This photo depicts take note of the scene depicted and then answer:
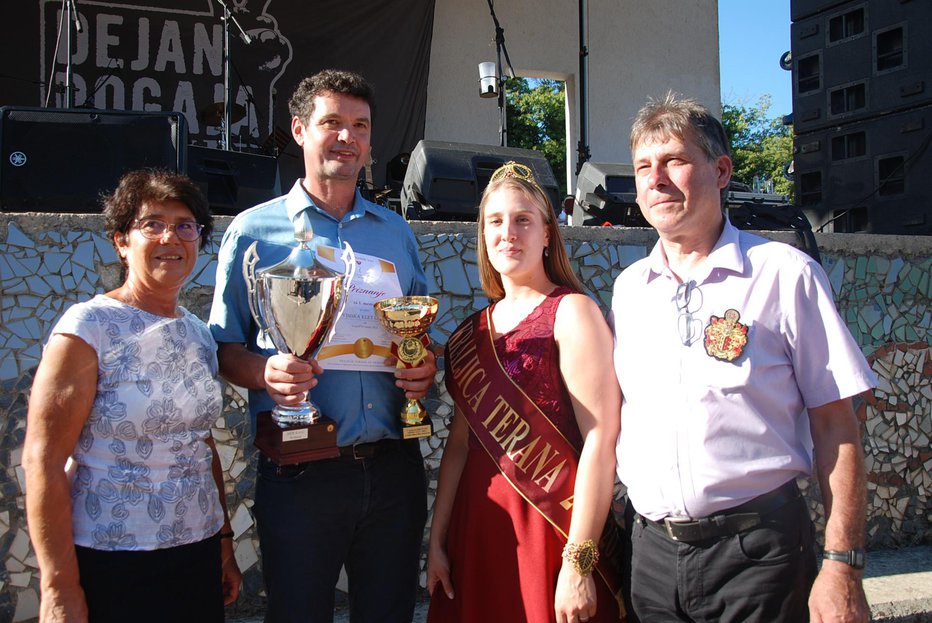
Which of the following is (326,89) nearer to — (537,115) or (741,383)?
(741,383)

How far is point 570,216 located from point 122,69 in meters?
4.03

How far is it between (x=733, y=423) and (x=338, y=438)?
2.94 feet

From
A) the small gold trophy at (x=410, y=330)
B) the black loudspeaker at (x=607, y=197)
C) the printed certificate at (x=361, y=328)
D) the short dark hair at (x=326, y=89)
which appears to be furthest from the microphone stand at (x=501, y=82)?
the small gold trophy at (x=410, y=330)

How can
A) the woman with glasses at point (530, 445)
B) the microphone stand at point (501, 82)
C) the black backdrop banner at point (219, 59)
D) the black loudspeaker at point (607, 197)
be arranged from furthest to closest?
the microphone stand at point (501, 82) < the black backdrop banner at point (219, 59) < the black loudspeaker at point (607, 197) < the woman with glasses at point (530, 445)

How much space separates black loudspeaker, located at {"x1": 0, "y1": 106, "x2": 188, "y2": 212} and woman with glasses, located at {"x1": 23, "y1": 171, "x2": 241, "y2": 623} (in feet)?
5.95

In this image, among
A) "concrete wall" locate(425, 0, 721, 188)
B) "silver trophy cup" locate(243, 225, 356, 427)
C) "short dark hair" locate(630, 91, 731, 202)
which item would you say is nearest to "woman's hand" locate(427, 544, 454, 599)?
"silver trophy cup" locate(243, 225, 356, 427)

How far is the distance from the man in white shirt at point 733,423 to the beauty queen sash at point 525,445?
0.54 feet

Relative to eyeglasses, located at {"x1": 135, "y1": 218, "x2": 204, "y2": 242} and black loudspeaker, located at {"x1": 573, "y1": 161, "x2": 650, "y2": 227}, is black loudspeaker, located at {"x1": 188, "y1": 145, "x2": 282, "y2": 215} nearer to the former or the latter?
black loudspeaker, located at {"x1": 573, "y1": 161, "x2": 650, "y2": 227}

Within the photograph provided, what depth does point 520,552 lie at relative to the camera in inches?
68.1

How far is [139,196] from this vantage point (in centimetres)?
163

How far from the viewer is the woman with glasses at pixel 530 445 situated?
1671 millimetres

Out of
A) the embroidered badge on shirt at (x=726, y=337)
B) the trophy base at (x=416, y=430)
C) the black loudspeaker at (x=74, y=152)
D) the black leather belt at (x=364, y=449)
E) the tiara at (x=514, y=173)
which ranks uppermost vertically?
the black loudspeaker at (x=74, y=152)

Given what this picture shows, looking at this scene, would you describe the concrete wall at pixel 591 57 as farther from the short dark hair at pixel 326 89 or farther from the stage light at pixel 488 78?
the short dark hair at pixel 326 89

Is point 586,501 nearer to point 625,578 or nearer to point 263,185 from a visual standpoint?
point 625,578
